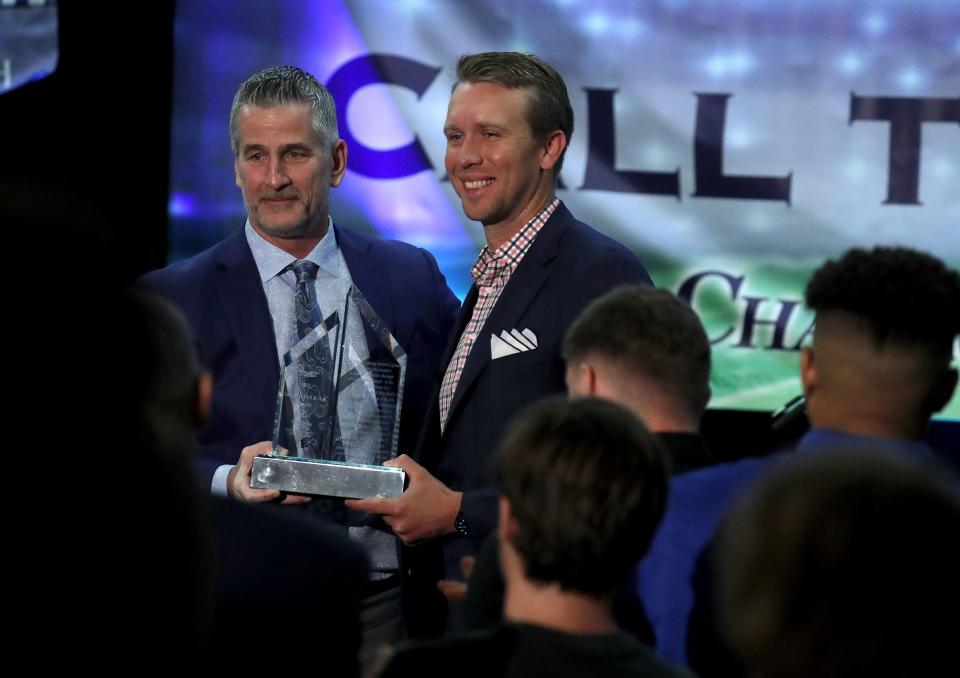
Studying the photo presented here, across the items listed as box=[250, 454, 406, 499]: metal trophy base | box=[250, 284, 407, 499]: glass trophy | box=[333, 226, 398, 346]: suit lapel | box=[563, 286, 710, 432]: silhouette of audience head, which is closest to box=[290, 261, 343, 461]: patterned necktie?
box=[250, 284, 407, 499]: glass trophy

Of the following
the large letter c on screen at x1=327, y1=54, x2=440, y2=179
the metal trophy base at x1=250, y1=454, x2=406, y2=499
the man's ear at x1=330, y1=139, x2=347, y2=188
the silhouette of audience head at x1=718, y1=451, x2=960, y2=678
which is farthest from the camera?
the large letter c on screen at x1=327, y1=54, x2=440, y2=179

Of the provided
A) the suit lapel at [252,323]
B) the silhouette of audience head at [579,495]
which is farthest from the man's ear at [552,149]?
the silhouette of audience head at [579,495]

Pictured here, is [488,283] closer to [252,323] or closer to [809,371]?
[252,323]

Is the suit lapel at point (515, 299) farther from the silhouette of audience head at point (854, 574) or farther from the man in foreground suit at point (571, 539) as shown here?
the silhouette of audience head at point (854, 574)

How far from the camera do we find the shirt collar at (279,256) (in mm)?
3086

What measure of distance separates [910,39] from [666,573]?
2478mm

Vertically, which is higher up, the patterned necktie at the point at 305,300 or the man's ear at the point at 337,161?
the man's ear at the point at 337,161

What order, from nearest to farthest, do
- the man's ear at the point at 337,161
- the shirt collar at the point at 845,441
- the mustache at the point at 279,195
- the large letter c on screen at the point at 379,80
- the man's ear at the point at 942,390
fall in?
the shirt collar at the point at 845,441, the man's ear at the point at 942,390, the mustache at the point at 279,195, the man's ear at the point at 337,161, the large letter c on screen at the point at 379,80

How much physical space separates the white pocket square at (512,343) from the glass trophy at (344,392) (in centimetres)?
24

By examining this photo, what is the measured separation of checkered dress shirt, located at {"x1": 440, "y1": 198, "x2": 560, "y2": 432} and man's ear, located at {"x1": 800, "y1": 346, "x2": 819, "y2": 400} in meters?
0.89

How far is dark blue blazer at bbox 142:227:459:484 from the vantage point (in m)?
2.95

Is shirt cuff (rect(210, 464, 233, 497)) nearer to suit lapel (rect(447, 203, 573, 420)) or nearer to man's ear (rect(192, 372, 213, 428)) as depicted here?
suit lapel (rect(447, 203, 573, 420))

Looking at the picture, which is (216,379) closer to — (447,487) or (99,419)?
(447,487)

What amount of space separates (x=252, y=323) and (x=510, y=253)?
1.99ft
